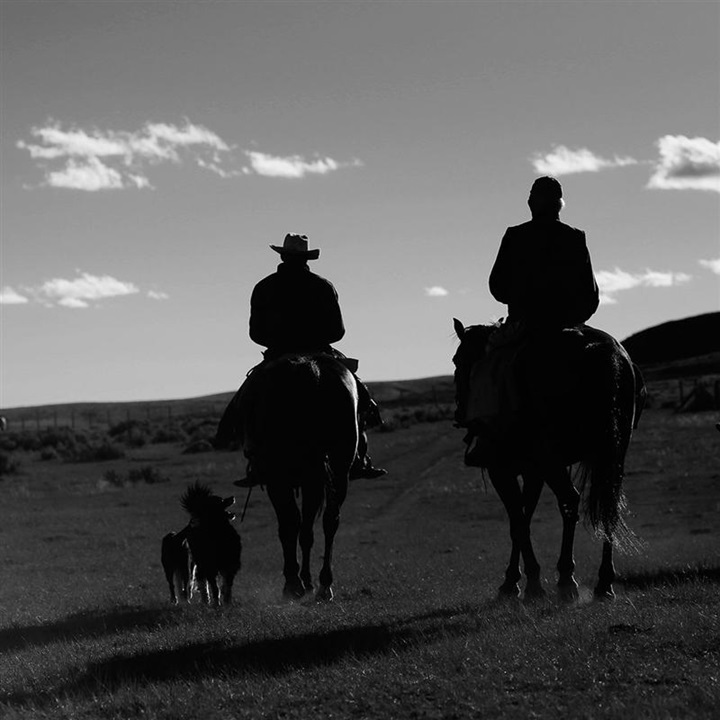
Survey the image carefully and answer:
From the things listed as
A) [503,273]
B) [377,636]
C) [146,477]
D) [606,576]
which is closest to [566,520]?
[606,576]

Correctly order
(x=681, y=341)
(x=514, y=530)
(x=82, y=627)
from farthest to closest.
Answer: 1. (x=681, y=341)
2. (x=82, y=627)
3. (x=514, y=530)

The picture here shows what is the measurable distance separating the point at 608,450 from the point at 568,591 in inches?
46.8

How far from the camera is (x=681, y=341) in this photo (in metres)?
107

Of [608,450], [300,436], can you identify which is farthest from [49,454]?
[608,450]

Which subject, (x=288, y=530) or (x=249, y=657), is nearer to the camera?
(x=249, y=657)

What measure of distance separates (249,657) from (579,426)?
3461mm

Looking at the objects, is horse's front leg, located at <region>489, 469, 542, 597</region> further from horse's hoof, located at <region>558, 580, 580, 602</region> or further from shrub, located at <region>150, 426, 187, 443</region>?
shrub, located at <region>150, 426, 187, 443</region>

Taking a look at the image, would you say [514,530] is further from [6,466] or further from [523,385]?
[6,466]

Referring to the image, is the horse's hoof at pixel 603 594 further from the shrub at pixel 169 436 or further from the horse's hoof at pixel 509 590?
the shrub at pixel 169 436

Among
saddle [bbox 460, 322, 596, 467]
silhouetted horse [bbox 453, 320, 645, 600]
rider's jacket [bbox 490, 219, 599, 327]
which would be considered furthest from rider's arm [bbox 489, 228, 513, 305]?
silhouetted horse [bbox 453, 320, 645, 600]

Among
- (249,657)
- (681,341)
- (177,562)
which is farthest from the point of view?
(681,341)

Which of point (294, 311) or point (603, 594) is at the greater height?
point (294, 311)

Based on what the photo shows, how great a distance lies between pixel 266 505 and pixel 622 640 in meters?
22.9

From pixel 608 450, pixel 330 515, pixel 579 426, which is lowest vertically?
pixel 330 515
